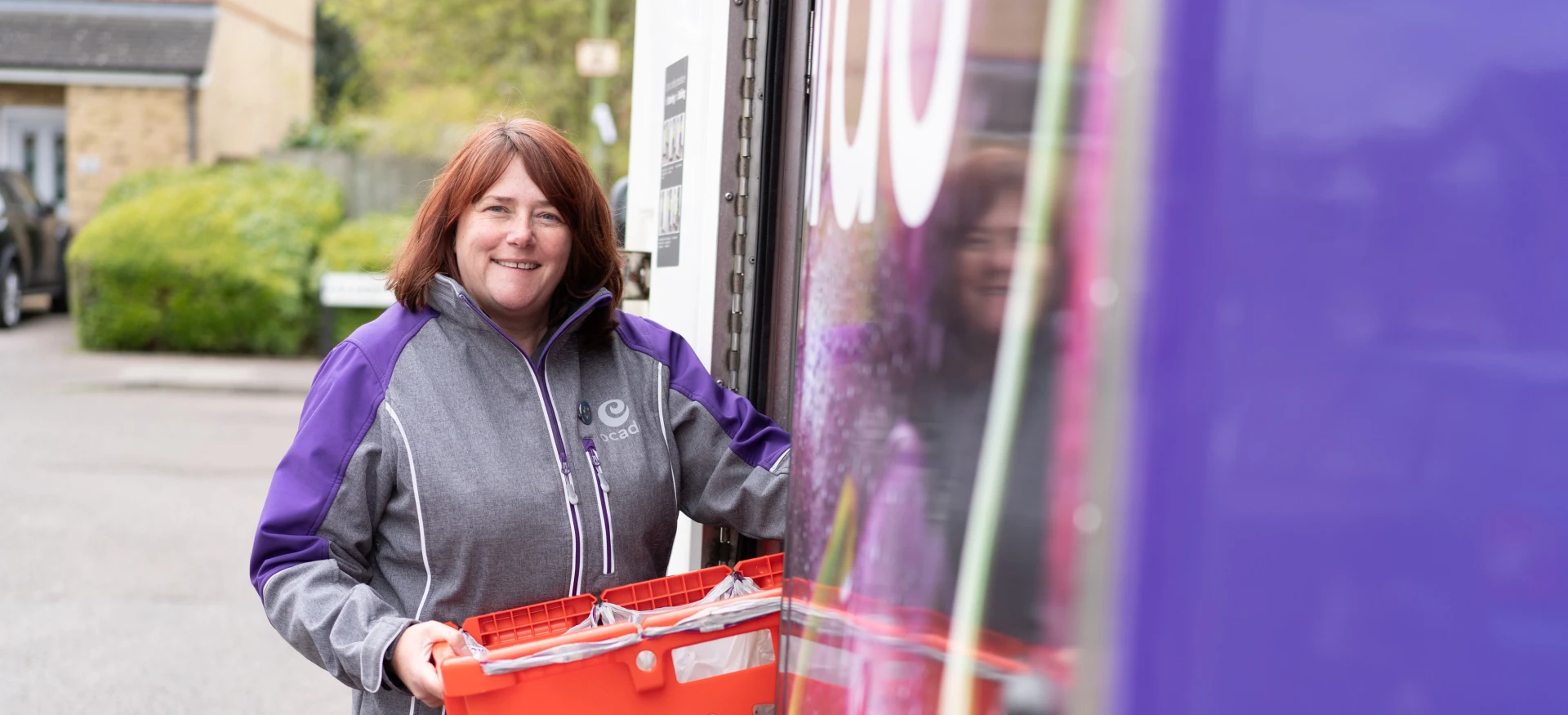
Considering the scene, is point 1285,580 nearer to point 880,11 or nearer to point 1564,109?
point 1564,109

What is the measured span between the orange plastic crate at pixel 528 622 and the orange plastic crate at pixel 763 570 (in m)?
0.26

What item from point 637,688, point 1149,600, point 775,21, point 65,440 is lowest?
point 65,440

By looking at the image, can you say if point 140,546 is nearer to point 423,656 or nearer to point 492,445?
point 492,445

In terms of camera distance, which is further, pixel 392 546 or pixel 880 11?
pixel 392 546

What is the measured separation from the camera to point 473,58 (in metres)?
25.4

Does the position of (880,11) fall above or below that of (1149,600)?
above

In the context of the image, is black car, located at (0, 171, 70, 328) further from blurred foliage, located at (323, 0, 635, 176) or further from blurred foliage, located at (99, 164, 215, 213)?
blurred foliage, located at (323, 0, 635, 176)

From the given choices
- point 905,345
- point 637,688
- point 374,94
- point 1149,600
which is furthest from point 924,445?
point 374,94

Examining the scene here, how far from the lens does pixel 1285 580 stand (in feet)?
3.02

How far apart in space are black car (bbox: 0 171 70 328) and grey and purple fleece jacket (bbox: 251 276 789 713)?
16.9 metres

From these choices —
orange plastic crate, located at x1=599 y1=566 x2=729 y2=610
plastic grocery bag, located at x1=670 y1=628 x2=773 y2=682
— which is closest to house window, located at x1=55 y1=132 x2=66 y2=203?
orange plastic crate, located at x1=599 y1=566 x2=729 y2=610

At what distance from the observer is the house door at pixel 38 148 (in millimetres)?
23469

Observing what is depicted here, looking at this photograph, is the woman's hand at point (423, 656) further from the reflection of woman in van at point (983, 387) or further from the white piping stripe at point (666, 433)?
the reflection of woman in van at point (983, 387)

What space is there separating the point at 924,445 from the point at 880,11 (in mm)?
433
